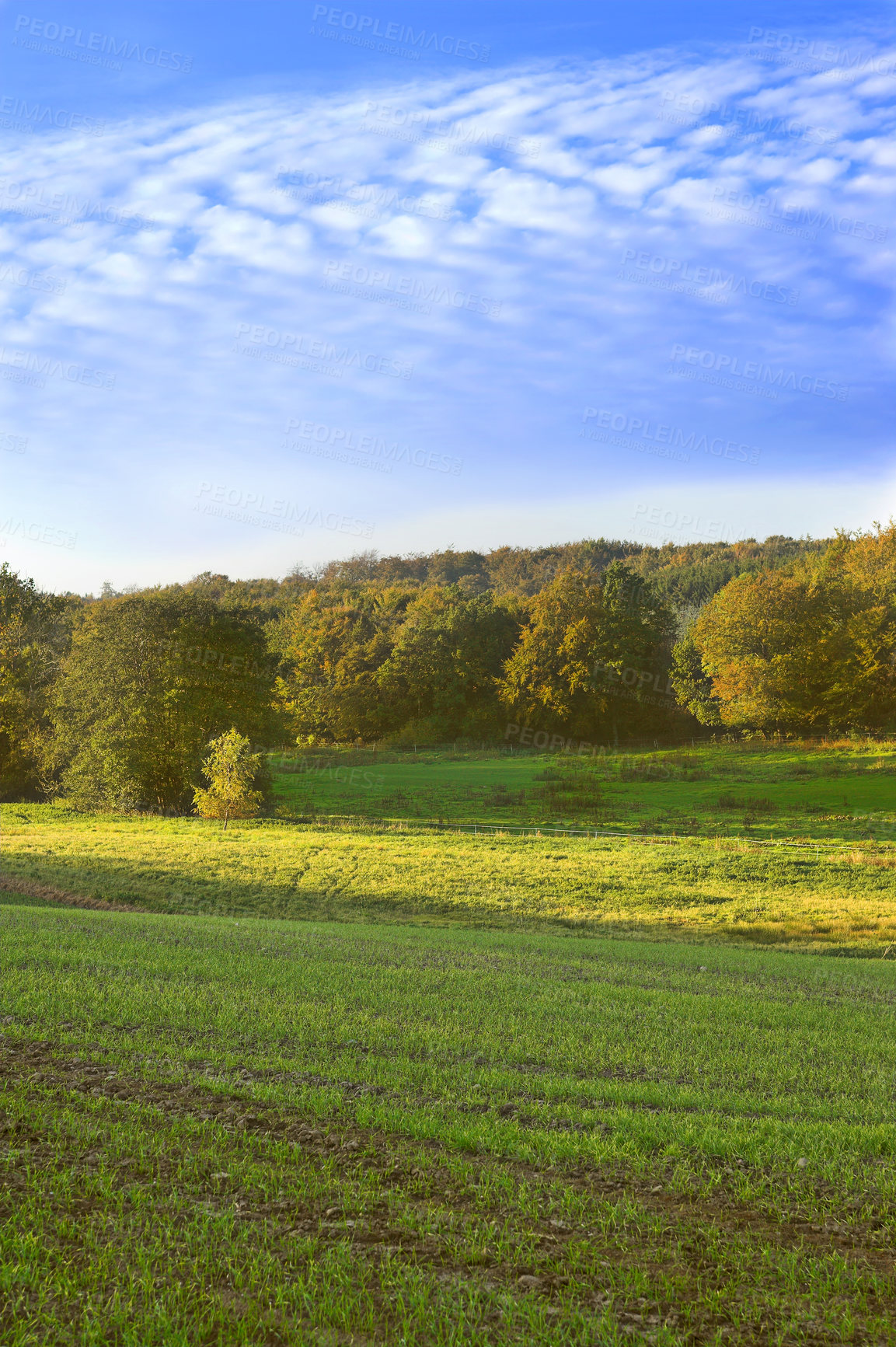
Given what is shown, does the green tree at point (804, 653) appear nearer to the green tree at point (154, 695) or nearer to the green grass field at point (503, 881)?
the green grass field at point (503, 881)

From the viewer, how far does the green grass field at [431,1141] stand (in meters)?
4.21

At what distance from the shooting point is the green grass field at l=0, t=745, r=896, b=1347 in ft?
13.8

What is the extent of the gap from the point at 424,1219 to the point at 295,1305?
1.01 meters

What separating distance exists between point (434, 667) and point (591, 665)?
1671 centimetres

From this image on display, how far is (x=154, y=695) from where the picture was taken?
165ft

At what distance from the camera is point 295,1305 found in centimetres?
416

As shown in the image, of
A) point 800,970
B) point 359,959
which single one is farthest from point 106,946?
point 800,970

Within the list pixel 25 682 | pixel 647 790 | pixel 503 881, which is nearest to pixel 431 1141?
pixel 503 881

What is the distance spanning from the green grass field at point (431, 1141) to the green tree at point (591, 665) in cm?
5959

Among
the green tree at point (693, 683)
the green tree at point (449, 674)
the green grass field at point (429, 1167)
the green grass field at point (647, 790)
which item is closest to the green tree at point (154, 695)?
the green grass field at point (647, 790)

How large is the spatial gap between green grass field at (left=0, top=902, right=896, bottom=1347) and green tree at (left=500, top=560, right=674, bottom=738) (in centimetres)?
6687

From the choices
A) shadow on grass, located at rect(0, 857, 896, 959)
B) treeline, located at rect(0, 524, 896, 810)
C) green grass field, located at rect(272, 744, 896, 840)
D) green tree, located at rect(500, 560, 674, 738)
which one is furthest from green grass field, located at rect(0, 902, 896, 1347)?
green tree, located at rect(500, 560, 674, 738)

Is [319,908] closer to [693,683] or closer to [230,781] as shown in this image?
[230,781]

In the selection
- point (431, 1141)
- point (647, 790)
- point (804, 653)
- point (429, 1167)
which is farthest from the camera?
point (804, 653)
